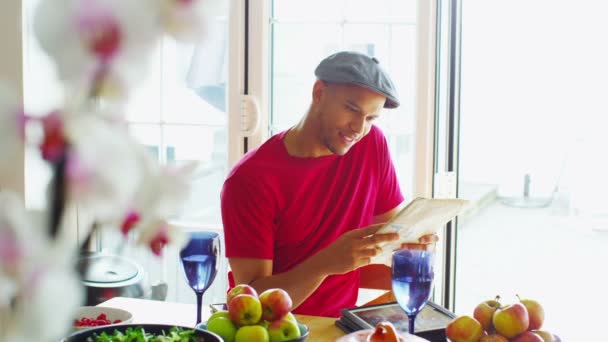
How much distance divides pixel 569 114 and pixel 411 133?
6.72 meters

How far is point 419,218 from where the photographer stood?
5.40 feet

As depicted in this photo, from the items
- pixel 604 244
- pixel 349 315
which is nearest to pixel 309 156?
pixel 349 315

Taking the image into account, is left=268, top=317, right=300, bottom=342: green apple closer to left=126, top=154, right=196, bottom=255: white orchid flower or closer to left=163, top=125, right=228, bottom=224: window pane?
left=126, top=154, right=196, bottom=255: white orchid flower

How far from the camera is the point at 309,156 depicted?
2.03 meters

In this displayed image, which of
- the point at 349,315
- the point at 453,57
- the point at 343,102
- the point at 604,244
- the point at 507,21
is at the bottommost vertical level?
the point at 604,244

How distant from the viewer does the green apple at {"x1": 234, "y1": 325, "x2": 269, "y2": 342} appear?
1.17 meters

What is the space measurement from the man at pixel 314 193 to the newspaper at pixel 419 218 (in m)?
0.12

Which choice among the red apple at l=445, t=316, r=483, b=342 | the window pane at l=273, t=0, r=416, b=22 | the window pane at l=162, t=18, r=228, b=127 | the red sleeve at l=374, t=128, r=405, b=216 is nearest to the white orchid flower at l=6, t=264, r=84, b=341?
the red apple at l=445, t=316, r=483, b=342

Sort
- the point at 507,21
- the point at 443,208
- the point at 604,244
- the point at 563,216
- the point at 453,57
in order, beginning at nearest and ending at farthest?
Result: the point at 443,208 → the point at 453,57 → the point at 604,244 → the point at 563,216 → the point at 507,21

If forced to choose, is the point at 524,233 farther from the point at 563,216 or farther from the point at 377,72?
the point at 377,72

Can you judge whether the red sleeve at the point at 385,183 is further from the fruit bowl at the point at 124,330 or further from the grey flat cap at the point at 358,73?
the fruit bowl at the point at 124,330

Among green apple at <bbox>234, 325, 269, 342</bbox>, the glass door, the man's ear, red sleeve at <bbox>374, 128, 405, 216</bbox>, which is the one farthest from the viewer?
the glass door

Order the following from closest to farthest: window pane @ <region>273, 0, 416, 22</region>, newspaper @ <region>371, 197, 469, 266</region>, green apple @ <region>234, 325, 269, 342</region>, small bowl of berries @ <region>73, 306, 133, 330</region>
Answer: green apple @ <region>234, 325, 269, 342</region>
small bowl of berries @ <region>73, 306, 133, 330</region>
newspaper @ <region>371, 197, 469, 266</region>
window pane @ <region>273, 0, 416, 22</region>

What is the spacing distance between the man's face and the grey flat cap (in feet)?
0.09
